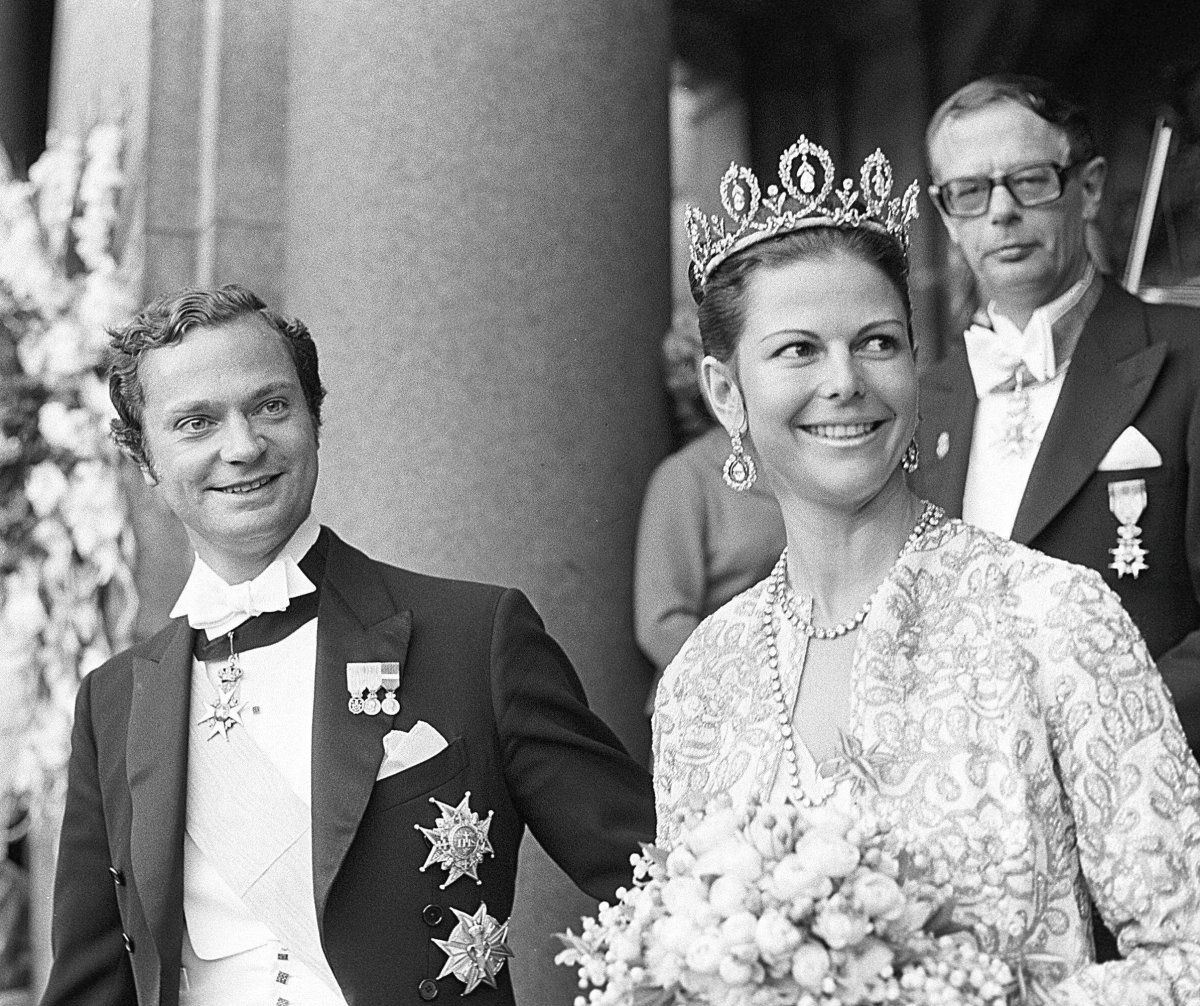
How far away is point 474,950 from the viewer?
2.82m

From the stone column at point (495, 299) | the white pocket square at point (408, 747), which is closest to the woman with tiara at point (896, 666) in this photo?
the white pocket square at point (408, 747)

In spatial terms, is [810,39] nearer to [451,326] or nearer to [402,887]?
[451,326]

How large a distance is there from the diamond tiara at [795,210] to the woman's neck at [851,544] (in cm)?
36

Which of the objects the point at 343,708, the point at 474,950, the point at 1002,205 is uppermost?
the point at 1002,205

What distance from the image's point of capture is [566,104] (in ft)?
15.3

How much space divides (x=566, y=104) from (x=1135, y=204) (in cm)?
291

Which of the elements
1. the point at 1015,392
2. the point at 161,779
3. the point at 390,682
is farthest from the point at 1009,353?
the point at 161,779

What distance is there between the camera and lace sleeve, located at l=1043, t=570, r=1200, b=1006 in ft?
7.04

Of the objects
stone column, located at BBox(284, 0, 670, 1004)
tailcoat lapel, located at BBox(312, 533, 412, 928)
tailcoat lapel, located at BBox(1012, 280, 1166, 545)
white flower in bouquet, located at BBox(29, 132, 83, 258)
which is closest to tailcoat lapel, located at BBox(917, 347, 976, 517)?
tailcoat lapel, located at BBox(1012, 280, 1166, 545)

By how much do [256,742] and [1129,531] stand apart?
1599 mm

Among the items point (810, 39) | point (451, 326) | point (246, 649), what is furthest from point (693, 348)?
point (810, 39)

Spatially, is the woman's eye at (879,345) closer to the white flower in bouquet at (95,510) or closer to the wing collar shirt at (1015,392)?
the wing collar shirt at (1015,392)

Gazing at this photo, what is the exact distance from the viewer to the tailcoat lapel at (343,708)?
2.78 metres

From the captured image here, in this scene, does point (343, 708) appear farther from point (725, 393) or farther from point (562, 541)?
point (562, 541)
